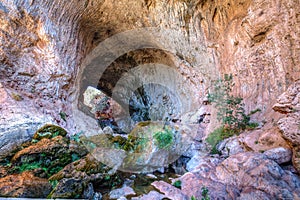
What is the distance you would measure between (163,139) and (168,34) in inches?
296

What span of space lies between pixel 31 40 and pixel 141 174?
6764mm

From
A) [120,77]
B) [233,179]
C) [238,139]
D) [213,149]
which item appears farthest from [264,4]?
[120,77]

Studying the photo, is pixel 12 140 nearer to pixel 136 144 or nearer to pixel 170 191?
pixel 136 144

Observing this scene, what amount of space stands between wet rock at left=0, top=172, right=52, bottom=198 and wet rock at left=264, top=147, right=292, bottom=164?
4.71 metres

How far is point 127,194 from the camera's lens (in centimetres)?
353

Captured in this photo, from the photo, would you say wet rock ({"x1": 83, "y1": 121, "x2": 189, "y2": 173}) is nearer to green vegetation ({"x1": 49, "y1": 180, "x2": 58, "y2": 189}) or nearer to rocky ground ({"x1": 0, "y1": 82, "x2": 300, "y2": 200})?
rocky ground ({"x1": 0, "y1": 82, "x2": 300, "y2": 200})

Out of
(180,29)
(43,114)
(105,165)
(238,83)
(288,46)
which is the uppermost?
(180,29)

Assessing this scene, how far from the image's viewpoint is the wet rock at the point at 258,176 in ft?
9.87

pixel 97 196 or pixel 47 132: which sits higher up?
pixel 47 132

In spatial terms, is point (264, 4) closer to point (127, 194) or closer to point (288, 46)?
point (288, 46)

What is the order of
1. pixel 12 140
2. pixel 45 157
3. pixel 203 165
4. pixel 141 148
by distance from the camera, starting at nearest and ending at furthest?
pixel 45 157 → pixel 12 140 → pixel 203 165 → pixel 141 148

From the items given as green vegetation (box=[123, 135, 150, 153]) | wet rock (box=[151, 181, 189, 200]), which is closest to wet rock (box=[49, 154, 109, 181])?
wet rock (box=[151, 181, 189, 200])

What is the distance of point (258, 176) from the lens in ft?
10.9

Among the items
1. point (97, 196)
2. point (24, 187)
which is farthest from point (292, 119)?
point (24, 187)
